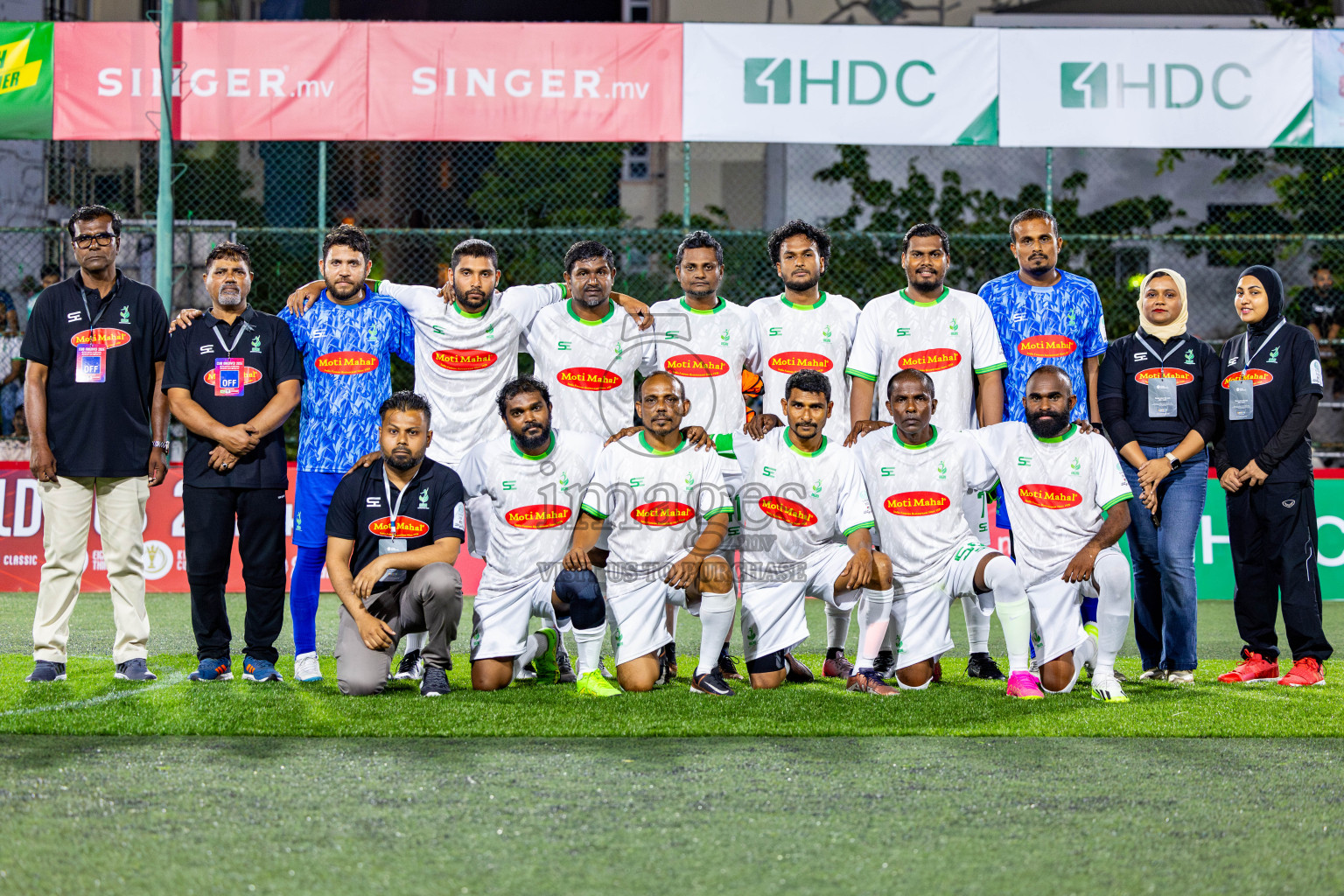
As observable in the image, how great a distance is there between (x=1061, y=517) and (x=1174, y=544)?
70 cm

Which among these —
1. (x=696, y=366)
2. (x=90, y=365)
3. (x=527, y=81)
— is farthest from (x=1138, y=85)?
(x=90, y=365)

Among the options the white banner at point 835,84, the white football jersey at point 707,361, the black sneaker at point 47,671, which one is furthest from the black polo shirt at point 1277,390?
the white banner at point 835,84

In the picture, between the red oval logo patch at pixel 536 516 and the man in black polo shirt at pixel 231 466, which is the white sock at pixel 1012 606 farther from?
the man in black polo shirt at pixel 231 466

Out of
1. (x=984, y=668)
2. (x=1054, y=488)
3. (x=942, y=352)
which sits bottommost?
(x=984, y=668)

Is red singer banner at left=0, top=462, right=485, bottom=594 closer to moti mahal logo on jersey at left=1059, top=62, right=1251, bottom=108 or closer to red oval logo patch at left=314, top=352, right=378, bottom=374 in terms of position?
red oval logo patch at left=314, top=352, right=378, bottom=374

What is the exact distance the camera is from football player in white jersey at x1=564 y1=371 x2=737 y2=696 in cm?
541

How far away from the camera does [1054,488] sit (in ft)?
18.2

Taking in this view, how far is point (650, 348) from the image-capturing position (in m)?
6.05

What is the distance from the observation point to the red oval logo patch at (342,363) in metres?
5.84

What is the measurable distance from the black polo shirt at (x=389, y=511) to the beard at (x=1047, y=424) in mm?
2530

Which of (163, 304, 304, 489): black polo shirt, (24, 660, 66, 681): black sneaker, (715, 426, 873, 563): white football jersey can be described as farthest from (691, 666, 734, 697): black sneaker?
Answer: (24, 660, 66, 681): black sneaker

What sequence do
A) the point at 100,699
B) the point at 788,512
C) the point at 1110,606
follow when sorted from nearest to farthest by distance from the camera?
the point at 100,699 < the point at 1110,606 < the point at 788,512

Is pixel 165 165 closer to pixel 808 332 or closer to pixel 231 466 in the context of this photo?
pixel 231 466

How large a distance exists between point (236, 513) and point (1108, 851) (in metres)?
4.14
